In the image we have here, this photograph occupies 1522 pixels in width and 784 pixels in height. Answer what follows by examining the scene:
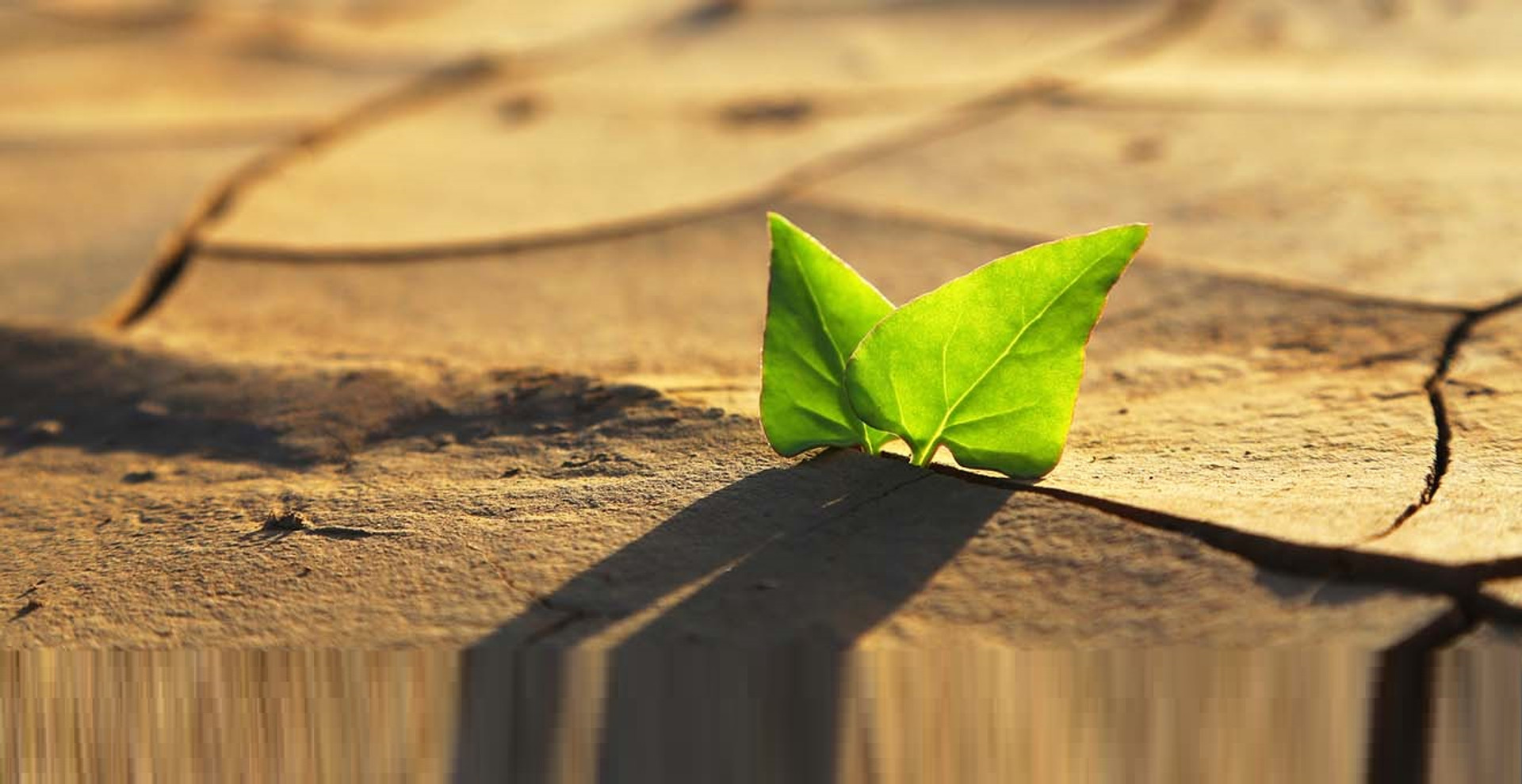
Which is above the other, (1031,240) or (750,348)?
(1031,240)

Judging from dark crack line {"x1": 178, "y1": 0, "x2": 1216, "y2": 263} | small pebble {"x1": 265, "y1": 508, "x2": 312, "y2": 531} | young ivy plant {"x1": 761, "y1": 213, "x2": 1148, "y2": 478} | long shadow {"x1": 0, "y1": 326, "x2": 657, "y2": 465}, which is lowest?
small pebble {"x1": 265, "y1": 508, "x2": 312, "y2": 531}

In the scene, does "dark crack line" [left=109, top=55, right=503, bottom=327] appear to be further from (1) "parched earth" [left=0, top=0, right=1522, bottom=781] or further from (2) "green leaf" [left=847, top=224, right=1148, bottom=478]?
(2) "green leaf" [left=847, top=224, right=1148, bottom=478]

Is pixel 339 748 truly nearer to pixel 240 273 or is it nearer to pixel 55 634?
pixel 55 634

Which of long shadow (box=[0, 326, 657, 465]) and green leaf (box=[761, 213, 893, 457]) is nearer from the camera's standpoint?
green leaf (box=[761, 213, 893, 457])

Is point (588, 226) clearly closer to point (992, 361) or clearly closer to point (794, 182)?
point (794, 182)

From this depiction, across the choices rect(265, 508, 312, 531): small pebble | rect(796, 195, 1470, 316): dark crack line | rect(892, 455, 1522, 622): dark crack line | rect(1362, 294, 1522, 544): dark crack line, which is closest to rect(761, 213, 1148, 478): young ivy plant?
rect(892, 455, 1522, 622): dark crack line

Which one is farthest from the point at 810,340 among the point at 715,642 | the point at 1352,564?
the point at 1352,564

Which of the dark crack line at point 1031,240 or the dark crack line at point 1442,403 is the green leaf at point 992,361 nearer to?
the dark crack line at point 1442,403
